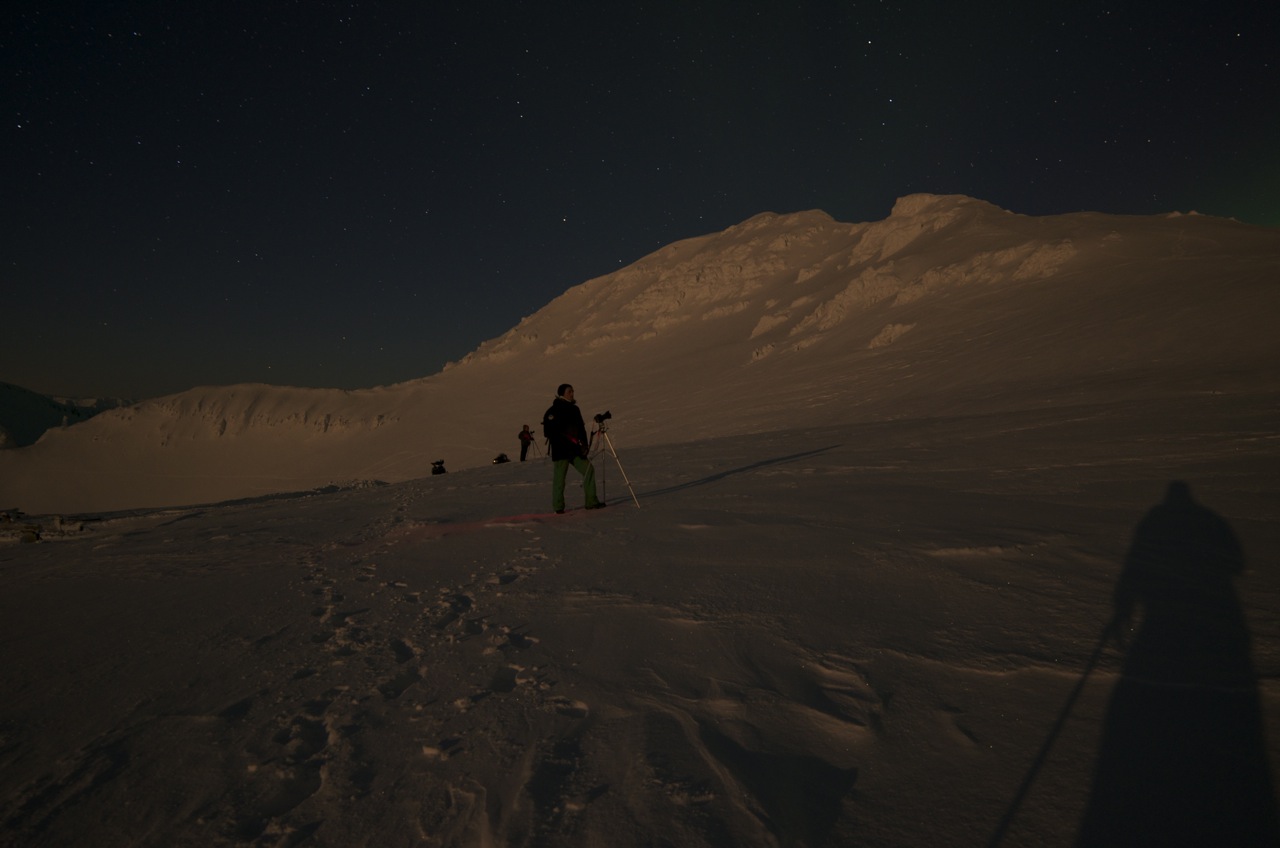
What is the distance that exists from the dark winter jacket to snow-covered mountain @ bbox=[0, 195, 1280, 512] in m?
10.7

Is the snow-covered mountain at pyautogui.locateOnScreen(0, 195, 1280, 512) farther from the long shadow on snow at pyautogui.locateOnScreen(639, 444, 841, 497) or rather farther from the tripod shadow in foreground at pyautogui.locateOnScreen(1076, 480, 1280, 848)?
the tripod shadow in foreground at pyautogui.locateOnScreen(1076, 480, 1280, 848)

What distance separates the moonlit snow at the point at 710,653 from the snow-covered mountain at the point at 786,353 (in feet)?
18.7

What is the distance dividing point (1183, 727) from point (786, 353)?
34253 millimetres

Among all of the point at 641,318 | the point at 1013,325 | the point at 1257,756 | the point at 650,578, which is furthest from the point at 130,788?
the point at 641,318

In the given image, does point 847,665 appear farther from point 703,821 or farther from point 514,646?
point 514,646

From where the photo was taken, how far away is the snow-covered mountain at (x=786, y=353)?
57.2 ft

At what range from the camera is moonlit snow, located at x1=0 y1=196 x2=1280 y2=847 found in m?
2.49

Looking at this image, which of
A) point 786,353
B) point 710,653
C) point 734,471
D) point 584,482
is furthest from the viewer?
point 786,353

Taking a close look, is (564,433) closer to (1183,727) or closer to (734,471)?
(734,471)

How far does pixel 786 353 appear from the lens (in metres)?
35.8

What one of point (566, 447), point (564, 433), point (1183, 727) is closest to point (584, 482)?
point (566, 447)

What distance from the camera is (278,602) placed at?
5180mm

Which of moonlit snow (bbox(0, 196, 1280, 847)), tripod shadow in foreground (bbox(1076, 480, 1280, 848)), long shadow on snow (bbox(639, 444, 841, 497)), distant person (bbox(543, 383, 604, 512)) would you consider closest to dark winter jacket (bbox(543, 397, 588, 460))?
distant person (bbox(543, 383, 604, 512))

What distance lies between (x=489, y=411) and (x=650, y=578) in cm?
4543
